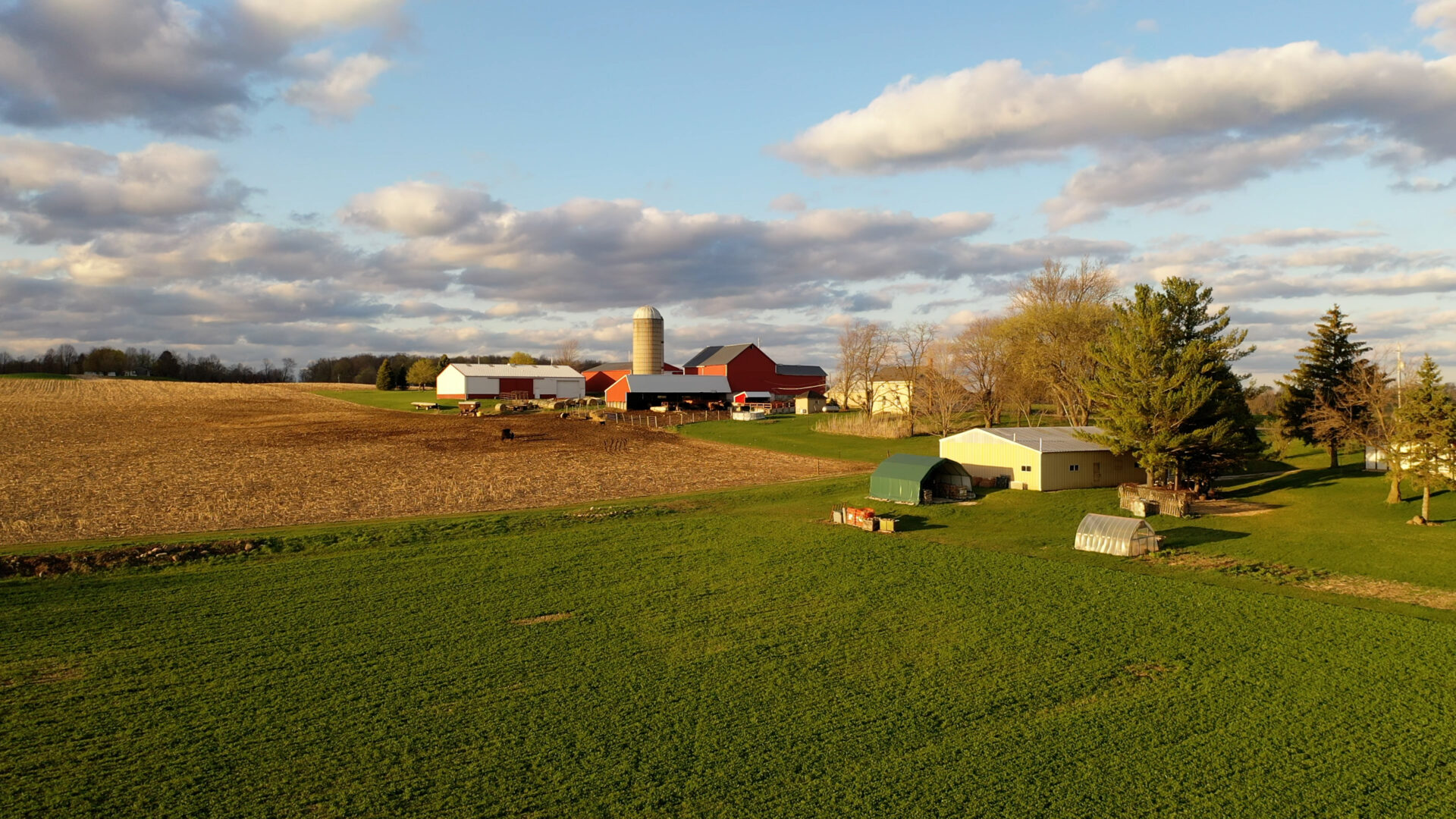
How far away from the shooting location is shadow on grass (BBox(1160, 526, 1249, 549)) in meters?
33.8

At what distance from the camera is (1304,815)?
13031 millimetres

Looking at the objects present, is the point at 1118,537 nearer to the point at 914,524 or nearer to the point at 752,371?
the point at 914,524

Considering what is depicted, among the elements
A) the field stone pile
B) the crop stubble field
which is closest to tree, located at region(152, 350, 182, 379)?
the crop stubble field

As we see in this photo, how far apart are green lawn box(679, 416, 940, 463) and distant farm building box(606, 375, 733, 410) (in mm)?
14831

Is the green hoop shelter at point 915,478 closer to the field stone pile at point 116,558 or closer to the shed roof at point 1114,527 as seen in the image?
the shed roof at point 1114,527

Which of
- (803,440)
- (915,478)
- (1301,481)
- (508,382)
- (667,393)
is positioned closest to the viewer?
(915,478)

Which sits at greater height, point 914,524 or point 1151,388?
point 1151,388

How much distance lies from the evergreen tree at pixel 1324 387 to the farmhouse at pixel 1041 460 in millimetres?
9849

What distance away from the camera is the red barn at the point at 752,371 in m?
112

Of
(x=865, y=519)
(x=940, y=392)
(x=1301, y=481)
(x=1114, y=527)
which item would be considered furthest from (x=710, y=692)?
(x=940, y=392)

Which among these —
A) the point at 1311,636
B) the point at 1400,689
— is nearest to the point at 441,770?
the point at 1400,689

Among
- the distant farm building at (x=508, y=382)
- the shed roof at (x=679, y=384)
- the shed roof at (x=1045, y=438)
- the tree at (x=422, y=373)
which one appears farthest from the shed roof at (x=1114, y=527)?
the tree at (x=422, y=373)

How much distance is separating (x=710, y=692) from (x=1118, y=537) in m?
21.2

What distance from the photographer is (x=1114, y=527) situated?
32.4 metres
